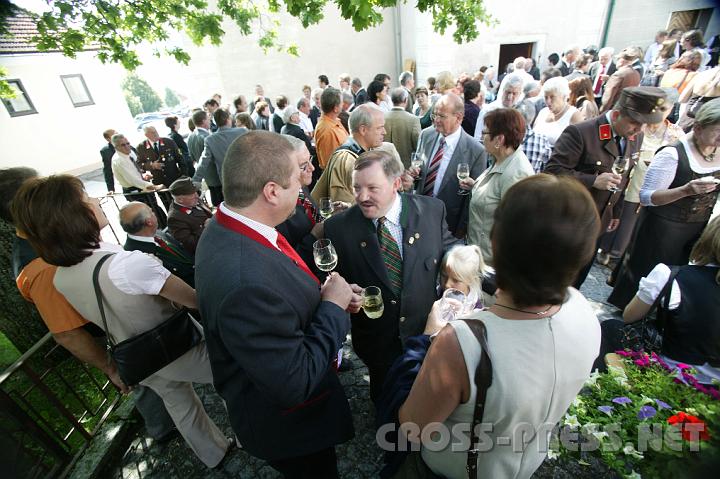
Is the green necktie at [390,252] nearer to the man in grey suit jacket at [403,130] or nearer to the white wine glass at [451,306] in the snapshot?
the white wine glass at [451,306]

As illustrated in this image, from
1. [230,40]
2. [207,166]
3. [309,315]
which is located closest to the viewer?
[309,315]

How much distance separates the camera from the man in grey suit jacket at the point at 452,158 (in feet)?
12.9

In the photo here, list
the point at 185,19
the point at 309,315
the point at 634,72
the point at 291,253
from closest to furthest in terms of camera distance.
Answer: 1. the point at 309,315
2. the point at 291,253
3. the point at 634,72
4. the point at 185,19

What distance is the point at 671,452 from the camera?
4.23 feet

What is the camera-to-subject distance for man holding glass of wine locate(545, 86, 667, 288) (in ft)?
9.93

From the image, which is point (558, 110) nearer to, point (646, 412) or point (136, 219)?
point (646, 412)

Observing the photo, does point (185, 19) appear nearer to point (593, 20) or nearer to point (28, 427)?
point (28, 427)

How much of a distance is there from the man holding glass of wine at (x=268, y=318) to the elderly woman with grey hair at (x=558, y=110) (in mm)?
4635

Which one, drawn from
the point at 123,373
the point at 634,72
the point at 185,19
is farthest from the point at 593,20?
the point at 123,373

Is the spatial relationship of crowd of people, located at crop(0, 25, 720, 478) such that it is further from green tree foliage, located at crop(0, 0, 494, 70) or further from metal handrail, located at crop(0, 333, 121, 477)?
green tree foliage, located at crop(0, 0, 494, 70)

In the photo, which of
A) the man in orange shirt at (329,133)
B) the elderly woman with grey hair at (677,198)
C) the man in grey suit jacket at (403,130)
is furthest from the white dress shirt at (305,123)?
the elderly woman with grey hair at (677,198)

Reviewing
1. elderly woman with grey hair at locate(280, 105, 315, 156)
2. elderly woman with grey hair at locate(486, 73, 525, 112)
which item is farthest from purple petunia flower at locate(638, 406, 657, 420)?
elderly woman with grey hair at locate(280, 105, 315, 156)

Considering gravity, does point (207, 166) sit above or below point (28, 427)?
above

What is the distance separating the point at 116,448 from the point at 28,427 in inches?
28.5
